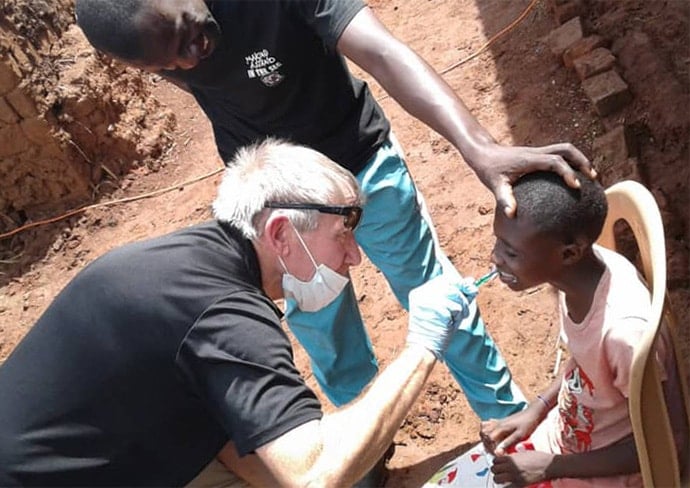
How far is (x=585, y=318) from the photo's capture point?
76.5 inches

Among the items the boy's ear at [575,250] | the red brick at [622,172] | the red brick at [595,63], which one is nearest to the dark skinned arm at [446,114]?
the boy's ear at [575,250]

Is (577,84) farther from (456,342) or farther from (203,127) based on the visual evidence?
(203,127)

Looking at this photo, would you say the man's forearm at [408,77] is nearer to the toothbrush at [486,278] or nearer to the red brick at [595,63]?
the toothbrush at [486,278]

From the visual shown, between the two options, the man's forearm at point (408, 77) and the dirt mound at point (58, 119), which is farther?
the dirt mound at point (58, 119)

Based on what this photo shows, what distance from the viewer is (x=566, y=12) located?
4914 mm

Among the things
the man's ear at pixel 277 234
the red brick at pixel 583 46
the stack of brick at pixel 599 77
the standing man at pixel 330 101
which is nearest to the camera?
the man's ear at pixel 277 234

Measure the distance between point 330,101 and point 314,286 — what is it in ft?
2.75

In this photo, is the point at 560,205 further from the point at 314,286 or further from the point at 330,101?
the point at 330,101

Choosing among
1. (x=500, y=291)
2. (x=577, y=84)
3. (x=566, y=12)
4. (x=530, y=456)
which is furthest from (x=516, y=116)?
(x=530, y=456)

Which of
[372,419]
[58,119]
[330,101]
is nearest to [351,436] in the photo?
[372,419]

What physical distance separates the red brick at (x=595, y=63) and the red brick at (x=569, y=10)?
0.54 metres

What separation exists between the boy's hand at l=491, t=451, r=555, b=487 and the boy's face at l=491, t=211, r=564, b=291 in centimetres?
45

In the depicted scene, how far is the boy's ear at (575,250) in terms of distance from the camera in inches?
76.6

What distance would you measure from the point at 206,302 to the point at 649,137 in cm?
280
